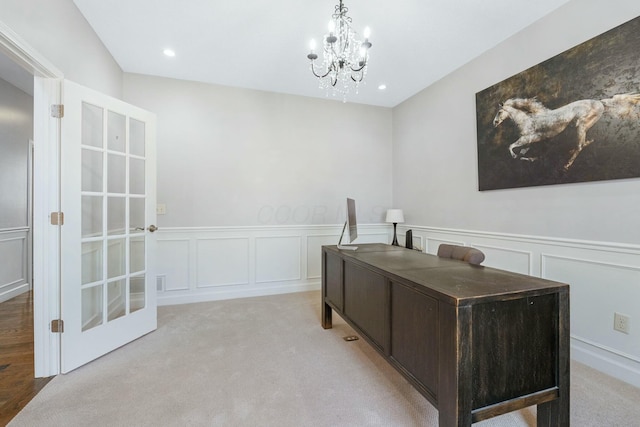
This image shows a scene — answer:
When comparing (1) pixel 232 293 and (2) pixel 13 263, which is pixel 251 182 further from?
(2) pixel 13 263

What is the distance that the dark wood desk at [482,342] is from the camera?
3.72 ft

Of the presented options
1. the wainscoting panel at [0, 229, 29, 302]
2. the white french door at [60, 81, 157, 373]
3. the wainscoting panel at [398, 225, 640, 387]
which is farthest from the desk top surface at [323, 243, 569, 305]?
the wainscoting panel at [0, 229, 29, 302]

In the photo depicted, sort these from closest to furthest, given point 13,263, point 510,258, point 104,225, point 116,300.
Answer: point 104,225 → point 116,300 → point 510,258 → point 13,263

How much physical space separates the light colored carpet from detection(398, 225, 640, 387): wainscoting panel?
14cm

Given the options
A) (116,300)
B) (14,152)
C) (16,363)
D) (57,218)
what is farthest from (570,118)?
(14,152)

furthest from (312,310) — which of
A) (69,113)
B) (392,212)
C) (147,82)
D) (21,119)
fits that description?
(21,119)

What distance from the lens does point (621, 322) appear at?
1.92 meters

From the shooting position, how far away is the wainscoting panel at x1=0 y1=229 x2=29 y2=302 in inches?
134

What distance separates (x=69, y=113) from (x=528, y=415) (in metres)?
3.49

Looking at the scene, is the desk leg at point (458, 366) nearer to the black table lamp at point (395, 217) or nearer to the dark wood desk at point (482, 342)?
the dark wood desk at point (482, 342)

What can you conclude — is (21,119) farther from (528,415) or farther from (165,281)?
(528,415)

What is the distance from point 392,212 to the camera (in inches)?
159

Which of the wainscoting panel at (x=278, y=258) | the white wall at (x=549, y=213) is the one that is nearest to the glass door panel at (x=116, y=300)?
the wainscoting panel at (x=278, y=258)

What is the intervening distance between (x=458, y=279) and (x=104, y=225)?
260 centimetres
